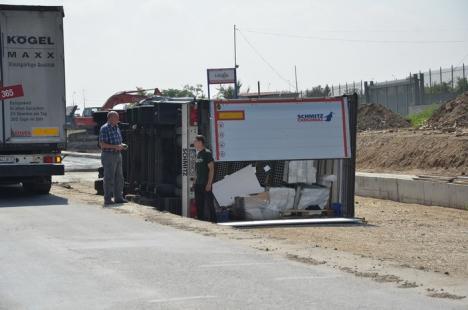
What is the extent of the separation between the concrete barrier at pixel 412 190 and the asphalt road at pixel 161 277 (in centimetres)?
948

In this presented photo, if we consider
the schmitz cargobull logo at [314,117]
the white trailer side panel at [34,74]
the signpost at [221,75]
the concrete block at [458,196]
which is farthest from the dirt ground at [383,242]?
the signpost at [221,75]

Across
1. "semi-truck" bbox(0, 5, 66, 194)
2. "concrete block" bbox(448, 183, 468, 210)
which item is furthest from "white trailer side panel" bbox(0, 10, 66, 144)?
"concrete block" bbox(448, 183, 468, 210)

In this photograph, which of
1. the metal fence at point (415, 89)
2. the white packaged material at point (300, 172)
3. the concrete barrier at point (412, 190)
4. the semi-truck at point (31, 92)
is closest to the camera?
the white packaged material at point (300, 172)

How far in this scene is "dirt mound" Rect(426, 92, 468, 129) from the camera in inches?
1283

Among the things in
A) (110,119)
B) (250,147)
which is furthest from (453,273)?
(110,119)

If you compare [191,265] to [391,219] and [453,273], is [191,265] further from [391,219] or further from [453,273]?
[391,219]

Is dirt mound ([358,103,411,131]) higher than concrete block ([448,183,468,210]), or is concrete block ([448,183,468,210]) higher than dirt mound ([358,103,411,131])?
dirt mound ([358,103,411,131])

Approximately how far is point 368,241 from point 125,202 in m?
5.97

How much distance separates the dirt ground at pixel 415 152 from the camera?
→ 86.5ft

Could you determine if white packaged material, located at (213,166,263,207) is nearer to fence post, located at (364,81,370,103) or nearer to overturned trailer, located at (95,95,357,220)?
overturned trailer, located at (95,95,357,220)

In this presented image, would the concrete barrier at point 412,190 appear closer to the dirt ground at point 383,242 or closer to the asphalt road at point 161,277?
the dirt ground at point 383,242

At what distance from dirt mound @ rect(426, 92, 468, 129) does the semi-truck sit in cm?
1637

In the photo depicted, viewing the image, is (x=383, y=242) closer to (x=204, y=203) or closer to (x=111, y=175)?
(x=204, y=203)

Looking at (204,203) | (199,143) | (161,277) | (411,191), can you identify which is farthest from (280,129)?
(161,277)
